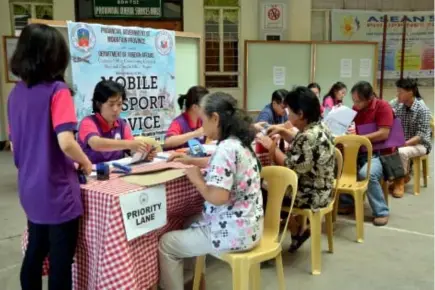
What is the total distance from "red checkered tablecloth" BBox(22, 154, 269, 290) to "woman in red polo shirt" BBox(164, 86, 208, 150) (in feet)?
2.76

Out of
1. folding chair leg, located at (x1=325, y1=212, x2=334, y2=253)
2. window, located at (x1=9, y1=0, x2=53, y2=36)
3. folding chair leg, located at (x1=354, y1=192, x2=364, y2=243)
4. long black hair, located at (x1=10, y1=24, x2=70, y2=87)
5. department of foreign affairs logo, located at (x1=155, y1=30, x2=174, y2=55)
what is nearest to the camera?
long black hair, located at (x1=10, y1=24, x2=70, y2=87)

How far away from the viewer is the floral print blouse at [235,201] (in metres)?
1.71

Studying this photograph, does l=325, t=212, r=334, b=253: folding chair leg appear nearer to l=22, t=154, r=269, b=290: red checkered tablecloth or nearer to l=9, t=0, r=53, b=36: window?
l=22, t=154, r=269, b=290: red checkered tablecloth

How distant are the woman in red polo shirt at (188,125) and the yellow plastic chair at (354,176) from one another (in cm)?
108

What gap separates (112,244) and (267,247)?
2.19ft

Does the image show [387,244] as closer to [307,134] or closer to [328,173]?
[328,173]

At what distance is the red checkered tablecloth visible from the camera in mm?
1690

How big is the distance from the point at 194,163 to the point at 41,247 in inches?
29.2

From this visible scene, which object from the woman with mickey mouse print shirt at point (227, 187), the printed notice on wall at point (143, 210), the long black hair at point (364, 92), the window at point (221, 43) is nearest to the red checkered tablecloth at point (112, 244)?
the printed notice on wall at point (143, 210)

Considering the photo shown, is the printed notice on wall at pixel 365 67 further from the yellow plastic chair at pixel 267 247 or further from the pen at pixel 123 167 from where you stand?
the pen at pixel 123 167

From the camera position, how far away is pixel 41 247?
68.2 inches

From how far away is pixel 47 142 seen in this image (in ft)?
5.16

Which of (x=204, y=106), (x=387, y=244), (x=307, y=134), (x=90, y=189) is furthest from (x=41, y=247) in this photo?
(x=387, y=244)

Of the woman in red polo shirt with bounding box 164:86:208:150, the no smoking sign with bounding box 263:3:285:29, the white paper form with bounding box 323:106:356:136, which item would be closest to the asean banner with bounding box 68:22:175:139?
the woman in red polo shirt with bounding box 164:86:208:150
